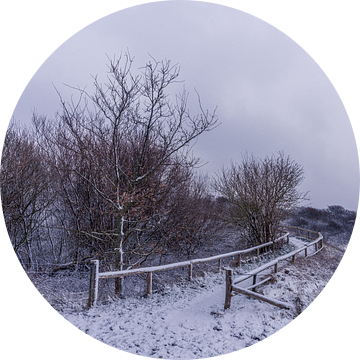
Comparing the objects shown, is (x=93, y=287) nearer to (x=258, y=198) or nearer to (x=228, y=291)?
(x=228, y=291)

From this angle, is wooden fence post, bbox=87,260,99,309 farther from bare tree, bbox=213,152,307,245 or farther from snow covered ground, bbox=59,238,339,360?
bare tree, bbox=213,152,307,245

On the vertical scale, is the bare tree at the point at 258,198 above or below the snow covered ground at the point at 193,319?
above

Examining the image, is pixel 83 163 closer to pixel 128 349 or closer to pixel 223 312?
pixel 128 349

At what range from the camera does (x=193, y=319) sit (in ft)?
12.8

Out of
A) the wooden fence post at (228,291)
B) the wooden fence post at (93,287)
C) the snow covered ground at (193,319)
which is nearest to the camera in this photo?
the snow covered ground at (193,319)

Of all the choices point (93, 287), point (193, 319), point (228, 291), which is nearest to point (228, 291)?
point (228, 291)

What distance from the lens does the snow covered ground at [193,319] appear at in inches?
119

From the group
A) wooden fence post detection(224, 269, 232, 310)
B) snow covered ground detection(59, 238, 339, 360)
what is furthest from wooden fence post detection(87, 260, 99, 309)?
wooden fence post detection(224, 269, 232, 310)

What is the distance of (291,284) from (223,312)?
1.81 metres

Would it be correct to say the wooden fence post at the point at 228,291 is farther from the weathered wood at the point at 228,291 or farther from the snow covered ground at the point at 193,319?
the snow covered ground at the point at 193,319

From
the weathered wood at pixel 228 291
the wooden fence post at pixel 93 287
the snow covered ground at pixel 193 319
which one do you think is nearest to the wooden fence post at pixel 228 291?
the weathered wood at pixel 228 291

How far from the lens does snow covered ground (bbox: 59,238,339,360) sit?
119 inches

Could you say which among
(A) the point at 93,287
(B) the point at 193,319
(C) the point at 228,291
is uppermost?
(A) the point at 93,287

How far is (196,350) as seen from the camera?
2.93 metres
